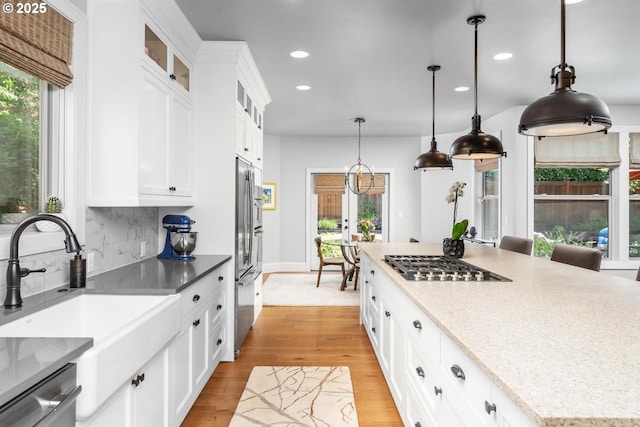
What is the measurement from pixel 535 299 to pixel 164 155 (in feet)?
7.91

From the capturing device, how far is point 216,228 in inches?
139

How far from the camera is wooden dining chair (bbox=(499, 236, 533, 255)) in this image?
4.00 metres

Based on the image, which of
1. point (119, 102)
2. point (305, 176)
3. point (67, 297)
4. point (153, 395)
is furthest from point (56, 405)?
point (305, 176)

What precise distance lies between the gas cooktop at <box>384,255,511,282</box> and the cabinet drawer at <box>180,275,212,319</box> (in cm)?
126

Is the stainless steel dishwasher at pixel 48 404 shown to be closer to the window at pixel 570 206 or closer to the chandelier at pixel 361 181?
the window at pixel 570 206

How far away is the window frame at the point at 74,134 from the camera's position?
7.42 feet

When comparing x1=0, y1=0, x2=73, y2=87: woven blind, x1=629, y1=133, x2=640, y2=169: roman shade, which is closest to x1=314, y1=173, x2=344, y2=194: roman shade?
x1=629, y1=133, x2=640, y2=169: roman shade

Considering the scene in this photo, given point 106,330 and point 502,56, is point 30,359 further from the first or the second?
point 502,56

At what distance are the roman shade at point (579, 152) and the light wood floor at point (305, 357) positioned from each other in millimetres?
3194

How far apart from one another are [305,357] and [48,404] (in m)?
2.60

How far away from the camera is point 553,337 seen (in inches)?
50.6

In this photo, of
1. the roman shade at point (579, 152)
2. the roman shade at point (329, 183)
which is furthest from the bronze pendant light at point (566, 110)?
the roman shade at point (329, 183)

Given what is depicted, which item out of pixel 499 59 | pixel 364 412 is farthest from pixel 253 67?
pixel 364 412

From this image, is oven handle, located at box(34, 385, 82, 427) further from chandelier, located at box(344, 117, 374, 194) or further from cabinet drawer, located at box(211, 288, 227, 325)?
chandelier, located at box(344, 117, 374, 194)
